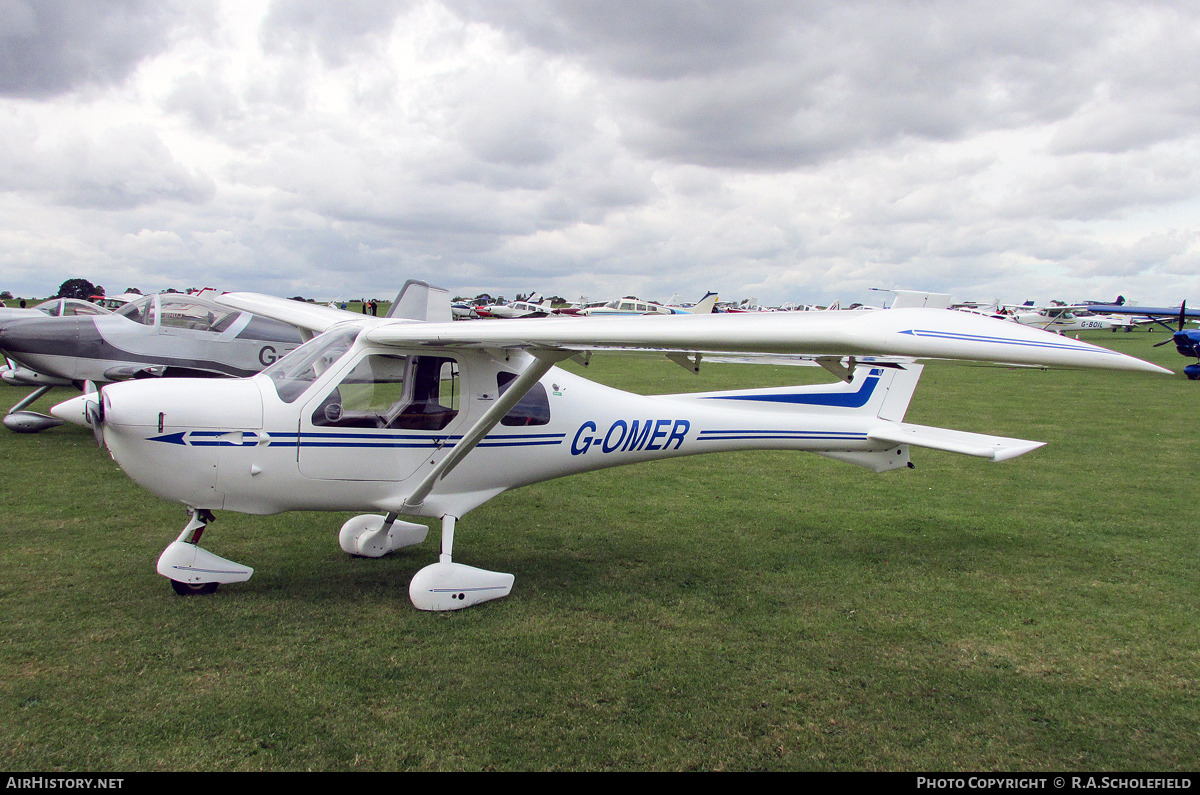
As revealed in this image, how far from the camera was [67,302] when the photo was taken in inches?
511

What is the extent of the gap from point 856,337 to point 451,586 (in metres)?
3.02

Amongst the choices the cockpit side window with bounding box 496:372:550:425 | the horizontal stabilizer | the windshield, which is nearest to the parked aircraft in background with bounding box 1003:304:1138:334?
the horizontal stabilizer

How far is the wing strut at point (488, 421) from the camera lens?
430 cm

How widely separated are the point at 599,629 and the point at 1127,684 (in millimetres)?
2884

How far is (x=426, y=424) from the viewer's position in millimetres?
4844

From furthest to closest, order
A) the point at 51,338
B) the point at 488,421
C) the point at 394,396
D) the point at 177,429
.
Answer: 1. the point at 51,338
2. the point at 394,396
3. the point at 488,421
4. the point at 177,429

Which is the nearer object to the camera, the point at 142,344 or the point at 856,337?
the point at 856,337

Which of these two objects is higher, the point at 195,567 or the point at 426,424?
the point at 426,424

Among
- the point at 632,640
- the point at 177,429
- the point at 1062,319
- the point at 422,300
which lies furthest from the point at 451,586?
the point at 1062,319

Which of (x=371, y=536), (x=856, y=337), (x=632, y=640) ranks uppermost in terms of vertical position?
(x=856, y=337)

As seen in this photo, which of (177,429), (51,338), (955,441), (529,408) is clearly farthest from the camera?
(51,338)

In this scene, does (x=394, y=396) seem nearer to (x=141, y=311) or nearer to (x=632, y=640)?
(x=632, y=640)

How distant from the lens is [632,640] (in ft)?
14.0

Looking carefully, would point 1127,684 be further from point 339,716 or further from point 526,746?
point 339,716
